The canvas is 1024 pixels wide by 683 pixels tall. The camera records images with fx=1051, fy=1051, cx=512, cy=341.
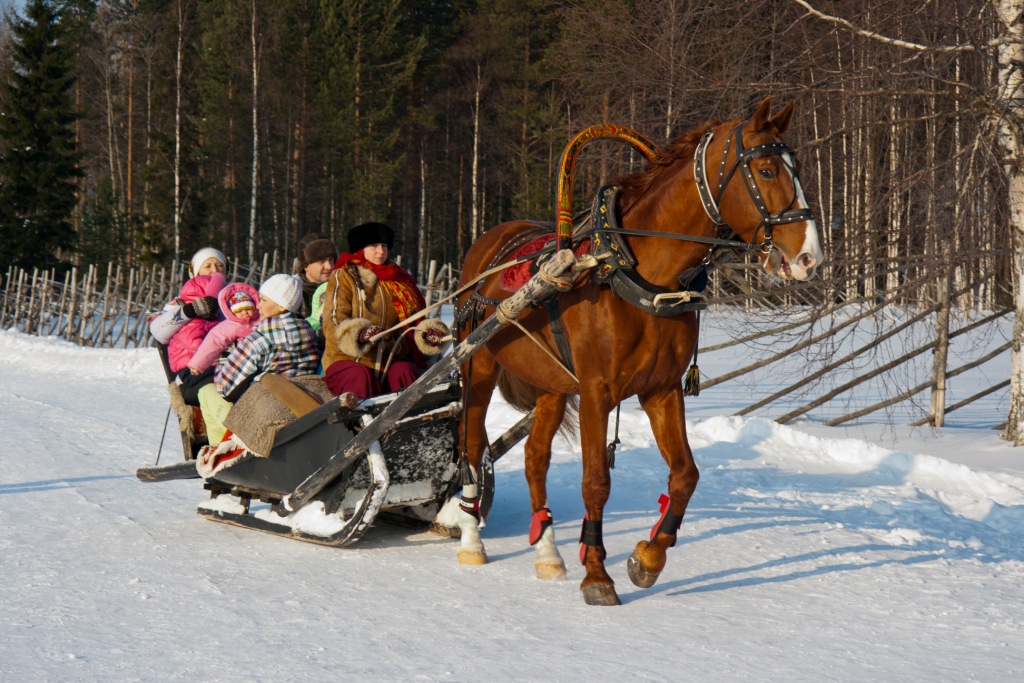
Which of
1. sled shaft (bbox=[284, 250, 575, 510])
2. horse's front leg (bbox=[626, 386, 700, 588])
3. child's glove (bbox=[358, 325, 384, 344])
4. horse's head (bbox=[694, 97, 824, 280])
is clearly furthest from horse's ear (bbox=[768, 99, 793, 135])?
child's glove (bbox=[358, 325, 384, 344])

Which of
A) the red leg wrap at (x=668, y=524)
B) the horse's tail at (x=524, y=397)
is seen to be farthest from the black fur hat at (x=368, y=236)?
the red leg wrap at (x=668, y=524)

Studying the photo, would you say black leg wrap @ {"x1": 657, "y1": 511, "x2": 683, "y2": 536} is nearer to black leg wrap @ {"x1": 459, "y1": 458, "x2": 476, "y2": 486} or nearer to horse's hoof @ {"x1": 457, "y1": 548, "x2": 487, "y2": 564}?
horse's hoof @ {"x1": 457, "y1": 548, "x2": 487, "y2": 564}

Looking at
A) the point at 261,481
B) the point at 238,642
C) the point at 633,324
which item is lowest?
the point at 238,642

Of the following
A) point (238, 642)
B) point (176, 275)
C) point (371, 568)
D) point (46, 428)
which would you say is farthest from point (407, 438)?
point (176, 275)

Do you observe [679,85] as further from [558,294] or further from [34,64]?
[34,64]

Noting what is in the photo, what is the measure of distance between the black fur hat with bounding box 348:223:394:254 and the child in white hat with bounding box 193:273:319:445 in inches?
16.4

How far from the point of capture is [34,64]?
31.4m

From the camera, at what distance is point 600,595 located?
445 cm

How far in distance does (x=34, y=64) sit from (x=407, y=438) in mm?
30745

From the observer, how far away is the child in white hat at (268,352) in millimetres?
5645

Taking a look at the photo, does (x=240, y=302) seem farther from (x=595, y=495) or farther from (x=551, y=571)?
(x=595, y=495)

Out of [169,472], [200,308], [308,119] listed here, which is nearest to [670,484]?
[169,472]

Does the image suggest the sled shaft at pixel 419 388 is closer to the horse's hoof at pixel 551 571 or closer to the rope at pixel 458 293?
the rope at pixel 458 293

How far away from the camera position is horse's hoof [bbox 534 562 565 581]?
4.86m
